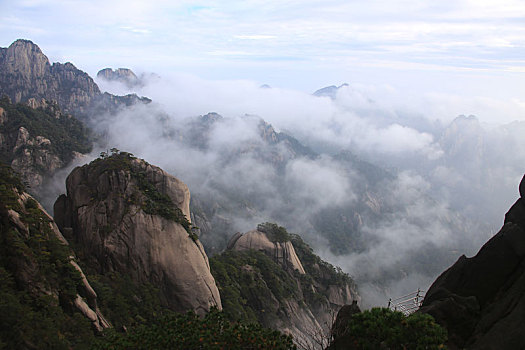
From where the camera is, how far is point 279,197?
150 meters

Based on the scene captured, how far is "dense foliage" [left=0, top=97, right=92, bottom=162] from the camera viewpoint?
66.2 meters

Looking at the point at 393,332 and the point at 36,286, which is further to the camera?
the point at 36,286

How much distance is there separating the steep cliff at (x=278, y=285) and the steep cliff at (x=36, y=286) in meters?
16.0

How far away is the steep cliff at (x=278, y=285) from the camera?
44.2 meters

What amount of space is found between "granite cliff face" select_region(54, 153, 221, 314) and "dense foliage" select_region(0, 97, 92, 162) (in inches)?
1356

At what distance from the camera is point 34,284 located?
23.3m

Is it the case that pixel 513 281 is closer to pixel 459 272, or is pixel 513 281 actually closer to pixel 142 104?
pixel 459 272

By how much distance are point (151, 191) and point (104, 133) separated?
86516 mm

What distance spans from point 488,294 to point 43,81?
131538 mm

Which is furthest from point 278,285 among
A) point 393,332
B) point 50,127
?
point 50,127

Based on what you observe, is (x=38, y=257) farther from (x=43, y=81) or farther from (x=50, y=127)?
(x=43, y=81)

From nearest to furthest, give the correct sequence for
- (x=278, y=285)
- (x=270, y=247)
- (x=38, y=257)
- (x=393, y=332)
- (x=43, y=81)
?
(x=393, y=332)
(x=38, y=257)
(x=278, y=285)
(x=270, y=247)
(x=43, y=81)

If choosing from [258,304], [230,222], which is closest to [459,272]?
[258,304]

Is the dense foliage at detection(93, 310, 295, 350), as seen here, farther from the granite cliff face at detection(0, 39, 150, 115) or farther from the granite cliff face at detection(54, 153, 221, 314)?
the granite cliff face at detection(0, 39, 150, 115)
